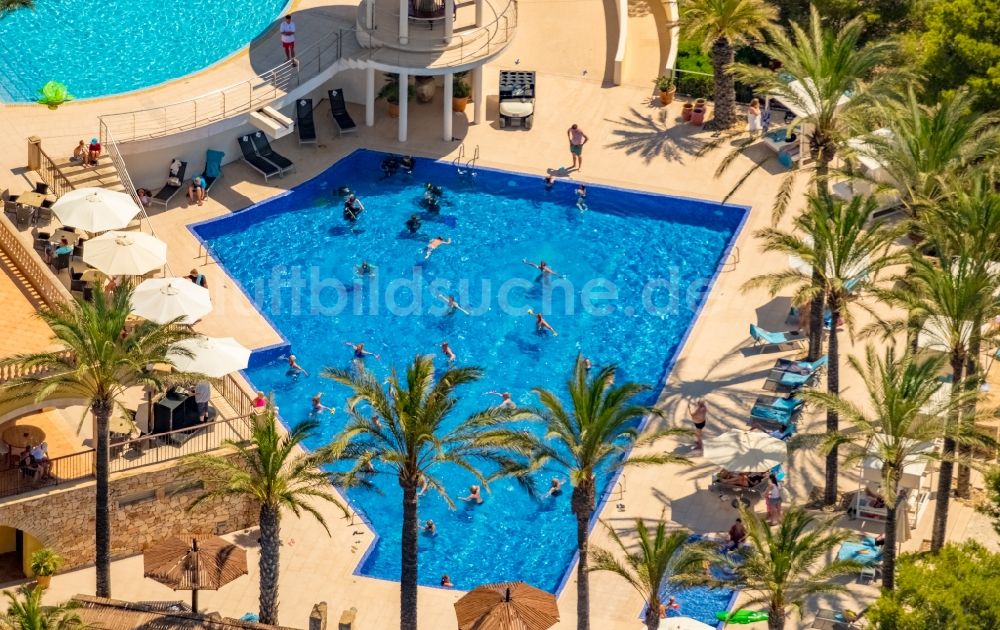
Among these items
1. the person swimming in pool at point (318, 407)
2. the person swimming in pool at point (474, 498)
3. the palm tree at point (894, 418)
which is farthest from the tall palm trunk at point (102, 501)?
the palm tree at point (894, 418)

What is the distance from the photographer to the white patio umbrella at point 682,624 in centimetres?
4504

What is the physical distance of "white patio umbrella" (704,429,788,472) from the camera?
49656 millimetres

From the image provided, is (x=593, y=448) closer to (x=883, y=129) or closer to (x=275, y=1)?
(x=883, y=129)

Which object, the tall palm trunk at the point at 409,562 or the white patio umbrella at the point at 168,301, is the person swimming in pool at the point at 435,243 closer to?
the white patio umbrella at the point at 168,301

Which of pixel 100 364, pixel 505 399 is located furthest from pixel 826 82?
pixel 100 364

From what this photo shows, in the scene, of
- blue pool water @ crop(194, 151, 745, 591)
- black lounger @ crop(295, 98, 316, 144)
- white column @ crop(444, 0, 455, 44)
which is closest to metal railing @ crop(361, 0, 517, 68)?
white column @ crop(444, 0, 455, 44)

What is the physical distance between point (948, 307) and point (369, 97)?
21701mm

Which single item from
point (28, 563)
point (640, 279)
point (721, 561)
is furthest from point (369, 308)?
point (721, 561)

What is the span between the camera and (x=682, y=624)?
45.2 metres

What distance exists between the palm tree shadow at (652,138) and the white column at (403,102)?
19.2 ft

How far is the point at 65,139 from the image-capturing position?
190ft

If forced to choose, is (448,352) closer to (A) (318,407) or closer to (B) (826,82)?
(A) (318,407)

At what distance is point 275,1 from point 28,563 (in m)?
24.3

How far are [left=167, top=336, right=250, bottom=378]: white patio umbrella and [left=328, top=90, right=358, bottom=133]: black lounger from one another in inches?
542
